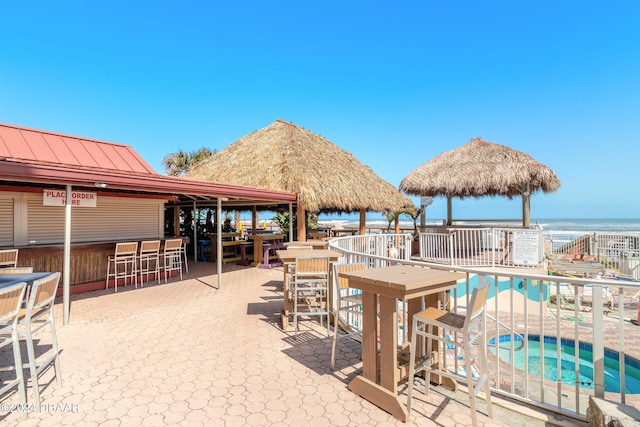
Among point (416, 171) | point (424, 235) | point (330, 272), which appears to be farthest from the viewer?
point (416, 171)

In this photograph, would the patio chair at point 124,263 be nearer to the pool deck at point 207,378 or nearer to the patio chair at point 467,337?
the pool deck at point 207,378

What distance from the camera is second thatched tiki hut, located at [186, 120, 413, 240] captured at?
1054 centimetres

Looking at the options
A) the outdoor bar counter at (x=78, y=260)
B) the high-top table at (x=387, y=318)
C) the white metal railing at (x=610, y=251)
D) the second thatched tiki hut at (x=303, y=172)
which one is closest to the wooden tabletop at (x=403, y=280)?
the high-top table at (x=387, y=318)

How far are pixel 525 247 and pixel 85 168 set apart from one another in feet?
37.1

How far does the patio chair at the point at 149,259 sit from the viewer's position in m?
7.70

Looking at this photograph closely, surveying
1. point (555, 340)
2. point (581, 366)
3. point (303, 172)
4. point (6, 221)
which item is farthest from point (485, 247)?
point (6, 221)

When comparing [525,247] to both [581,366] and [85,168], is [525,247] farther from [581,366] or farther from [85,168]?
[85,168]

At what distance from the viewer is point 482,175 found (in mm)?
13266

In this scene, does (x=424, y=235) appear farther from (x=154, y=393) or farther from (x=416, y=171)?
(x=154, y=393)

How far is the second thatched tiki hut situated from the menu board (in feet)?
16.5

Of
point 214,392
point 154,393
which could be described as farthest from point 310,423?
point 154,393

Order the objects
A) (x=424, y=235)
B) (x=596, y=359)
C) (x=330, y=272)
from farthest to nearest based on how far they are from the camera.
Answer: (x=424, y=235) → (x=330, y=272) → (x=596, y=359)

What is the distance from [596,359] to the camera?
2459 millimetres

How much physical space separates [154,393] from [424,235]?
403 inches
